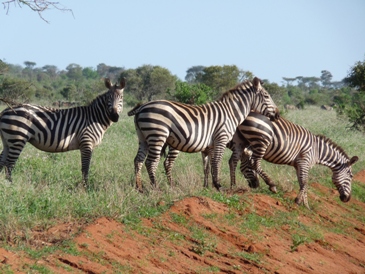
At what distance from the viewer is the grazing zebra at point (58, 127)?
11.7 metres

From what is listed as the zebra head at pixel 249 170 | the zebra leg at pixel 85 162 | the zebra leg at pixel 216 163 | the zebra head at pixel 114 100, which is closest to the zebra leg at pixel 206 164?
the zebra leg at pixel 216 163

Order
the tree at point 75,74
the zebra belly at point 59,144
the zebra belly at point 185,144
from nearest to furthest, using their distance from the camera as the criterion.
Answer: the zebra belly at point 185,144 → the zebra belly at point 59,144 → the tree at point 75,74

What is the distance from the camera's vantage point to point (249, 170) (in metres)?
13.1

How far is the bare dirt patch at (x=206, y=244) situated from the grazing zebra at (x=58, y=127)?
2572 mm

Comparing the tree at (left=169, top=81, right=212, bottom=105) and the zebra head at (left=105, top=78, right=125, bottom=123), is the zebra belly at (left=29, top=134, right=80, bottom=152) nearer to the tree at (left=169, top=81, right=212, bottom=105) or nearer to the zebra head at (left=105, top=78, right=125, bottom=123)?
the zebra head at (left=105, top=78, right=125, bottom=123)

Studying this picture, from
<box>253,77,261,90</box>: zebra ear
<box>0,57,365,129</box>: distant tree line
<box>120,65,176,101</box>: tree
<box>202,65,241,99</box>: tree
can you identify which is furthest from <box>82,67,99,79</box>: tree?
<box>253,77,261,90</box>: zebra ear

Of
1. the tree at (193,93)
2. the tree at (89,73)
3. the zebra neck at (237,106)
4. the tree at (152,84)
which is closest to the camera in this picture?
the zebra neck at (237,106)

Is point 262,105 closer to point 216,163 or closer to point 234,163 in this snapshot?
point 234,163

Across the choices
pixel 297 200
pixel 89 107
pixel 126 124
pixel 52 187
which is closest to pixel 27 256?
pixel 52 187

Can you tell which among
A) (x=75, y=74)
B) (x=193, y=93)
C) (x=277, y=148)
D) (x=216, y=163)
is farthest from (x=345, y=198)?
(x=75, y=74)

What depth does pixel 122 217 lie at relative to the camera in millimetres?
8922

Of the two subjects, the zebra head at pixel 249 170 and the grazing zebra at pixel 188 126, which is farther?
the zebra head at pixel 249 170

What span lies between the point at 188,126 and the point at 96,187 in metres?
1.95

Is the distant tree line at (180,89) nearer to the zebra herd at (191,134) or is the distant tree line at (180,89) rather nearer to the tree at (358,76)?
the tree at (358,76)
